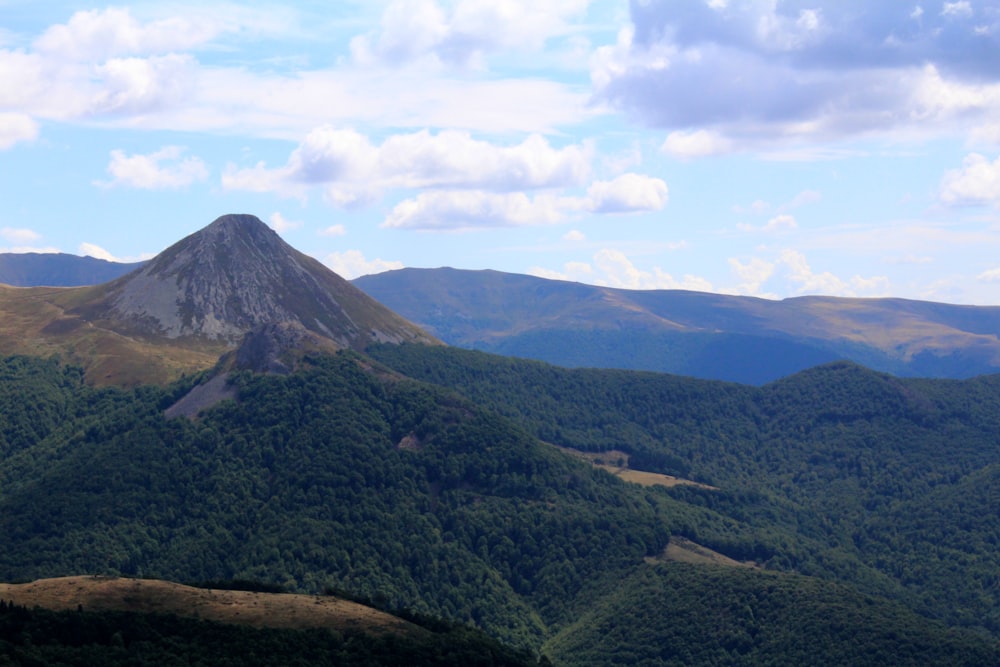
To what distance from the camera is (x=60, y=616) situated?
138250 millimetres

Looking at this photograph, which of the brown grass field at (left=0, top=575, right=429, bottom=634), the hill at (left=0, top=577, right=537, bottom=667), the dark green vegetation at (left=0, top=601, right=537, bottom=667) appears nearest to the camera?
the dark green vegetation at (left=0, top=601, right=537, bottom=667)

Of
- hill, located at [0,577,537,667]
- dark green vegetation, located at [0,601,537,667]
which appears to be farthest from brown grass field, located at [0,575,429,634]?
dark green vegetation, located at [0,601,537,667]

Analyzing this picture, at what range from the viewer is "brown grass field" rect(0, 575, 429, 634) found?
147250 mm

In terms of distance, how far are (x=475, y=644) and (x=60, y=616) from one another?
58479 mm

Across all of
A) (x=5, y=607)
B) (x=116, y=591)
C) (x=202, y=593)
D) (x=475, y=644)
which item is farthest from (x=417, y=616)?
(x=5, y=607)

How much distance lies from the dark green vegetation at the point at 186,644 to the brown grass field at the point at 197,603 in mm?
3222

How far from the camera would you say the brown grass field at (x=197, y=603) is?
147 m

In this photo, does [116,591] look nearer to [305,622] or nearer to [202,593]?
[202,593]

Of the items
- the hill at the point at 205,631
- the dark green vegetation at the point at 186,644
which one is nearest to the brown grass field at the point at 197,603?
the hill at the point at 205,631

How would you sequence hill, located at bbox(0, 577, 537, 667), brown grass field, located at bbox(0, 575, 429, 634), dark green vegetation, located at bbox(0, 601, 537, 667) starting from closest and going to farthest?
dark green vegetation, located at bbox(0, 601, 537, 667) < hill, located at bbox(0, 577, 537, 667) < brown grass field, located at bbox(0, 575, 429, 634)

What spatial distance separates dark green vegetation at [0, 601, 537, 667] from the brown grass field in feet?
10.6

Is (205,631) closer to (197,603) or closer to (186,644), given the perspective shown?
(186,644)

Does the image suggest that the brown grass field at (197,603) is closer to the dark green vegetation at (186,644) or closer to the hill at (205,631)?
the hill at (205,631)

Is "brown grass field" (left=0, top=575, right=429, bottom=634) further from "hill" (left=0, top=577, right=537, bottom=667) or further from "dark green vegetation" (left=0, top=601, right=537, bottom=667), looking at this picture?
"dark green vegetation" (left=0, top=601, right=537, bottom=667)
